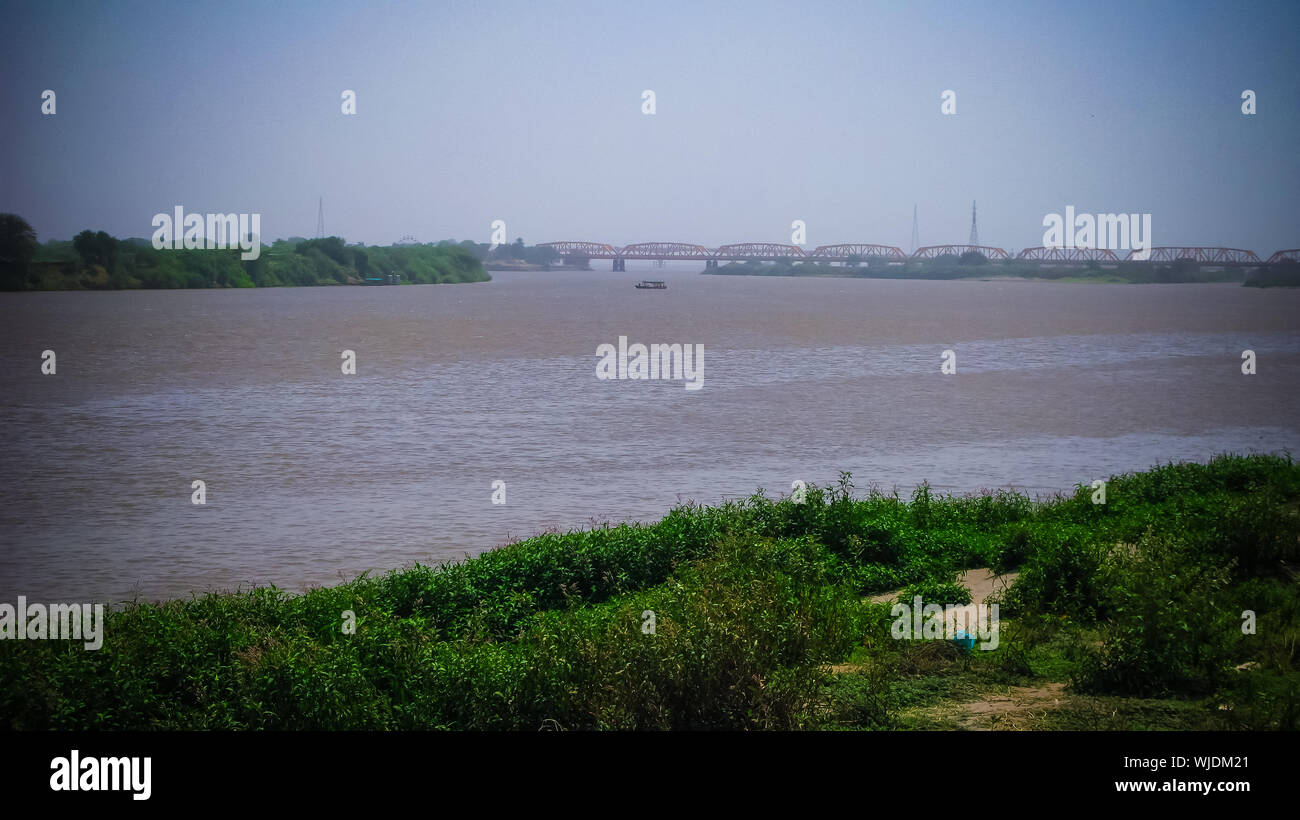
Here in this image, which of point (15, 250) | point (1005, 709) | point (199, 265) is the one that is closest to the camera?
point (1005, 709)

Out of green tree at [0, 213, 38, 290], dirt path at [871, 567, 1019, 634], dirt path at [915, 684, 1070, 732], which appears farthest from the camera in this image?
green tree at [0, 213, 38, 290]

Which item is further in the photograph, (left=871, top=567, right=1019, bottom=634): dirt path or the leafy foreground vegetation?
(left=871, top=567, right=1019, bottom=634): dirt path

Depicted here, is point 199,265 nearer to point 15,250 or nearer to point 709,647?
point 15,250

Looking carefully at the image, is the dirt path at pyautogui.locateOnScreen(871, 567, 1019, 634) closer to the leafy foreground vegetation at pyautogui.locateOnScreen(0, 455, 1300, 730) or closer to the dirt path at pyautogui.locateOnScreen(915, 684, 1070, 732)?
the leafy foreground vegetation at pyautogui.locateOnScreen(0, 455, 1300, 730)

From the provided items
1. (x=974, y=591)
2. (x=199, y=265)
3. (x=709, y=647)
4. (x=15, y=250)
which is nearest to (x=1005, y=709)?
(x=709, y=647)

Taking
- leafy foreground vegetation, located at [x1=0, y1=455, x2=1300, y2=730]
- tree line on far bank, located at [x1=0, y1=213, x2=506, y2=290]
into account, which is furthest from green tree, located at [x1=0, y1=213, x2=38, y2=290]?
leafy foreground vegetation, located at [x1=0, y1=455, x2=1300, y2=730]

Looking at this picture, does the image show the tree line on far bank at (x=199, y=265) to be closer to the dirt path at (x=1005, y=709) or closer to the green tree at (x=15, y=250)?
the green tree at (x=15, y=250)
